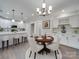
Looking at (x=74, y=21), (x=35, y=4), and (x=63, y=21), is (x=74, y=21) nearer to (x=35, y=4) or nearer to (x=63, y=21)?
(x=63, y=21)

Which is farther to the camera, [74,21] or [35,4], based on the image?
[74,21]

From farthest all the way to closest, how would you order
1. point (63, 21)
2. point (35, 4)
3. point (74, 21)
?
point (63, 21)
point (74, 21)
point (35, 4)

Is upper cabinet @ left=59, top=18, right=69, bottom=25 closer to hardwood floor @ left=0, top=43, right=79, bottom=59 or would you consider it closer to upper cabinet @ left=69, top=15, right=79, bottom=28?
upper cabinet @ left=69, top=15, right=79, bottom=28

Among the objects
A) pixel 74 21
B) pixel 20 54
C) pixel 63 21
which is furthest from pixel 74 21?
pixel 20 54

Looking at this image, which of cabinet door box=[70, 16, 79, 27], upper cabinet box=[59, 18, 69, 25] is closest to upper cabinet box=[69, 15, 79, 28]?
cabinet door box=[70, 16, 79, 27]

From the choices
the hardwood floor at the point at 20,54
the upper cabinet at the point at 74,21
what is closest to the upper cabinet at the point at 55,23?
the upper cabinet at the point at 74,21

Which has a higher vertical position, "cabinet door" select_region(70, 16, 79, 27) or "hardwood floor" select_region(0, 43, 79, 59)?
"cabinet door" select_region(70, 16, 79, 27)

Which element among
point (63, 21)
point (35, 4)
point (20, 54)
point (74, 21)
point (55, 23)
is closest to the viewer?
point (20, 54)

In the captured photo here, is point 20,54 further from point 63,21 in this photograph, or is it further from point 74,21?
point 63,21

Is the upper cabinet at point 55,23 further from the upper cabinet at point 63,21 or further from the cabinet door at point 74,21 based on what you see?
the cabinet door at point 74,21

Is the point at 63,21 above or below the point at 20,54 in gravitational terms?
above

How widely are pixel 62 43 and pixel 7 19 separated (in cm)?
816

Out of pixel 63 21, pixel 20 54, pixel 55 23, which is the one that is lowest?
pixel 20 54

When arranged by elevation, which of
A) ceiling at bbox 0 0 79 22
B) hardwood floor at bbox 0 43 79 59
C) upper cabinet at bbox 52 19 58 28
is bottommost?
Result: hardwood floor at bbox 0 43 79 59
